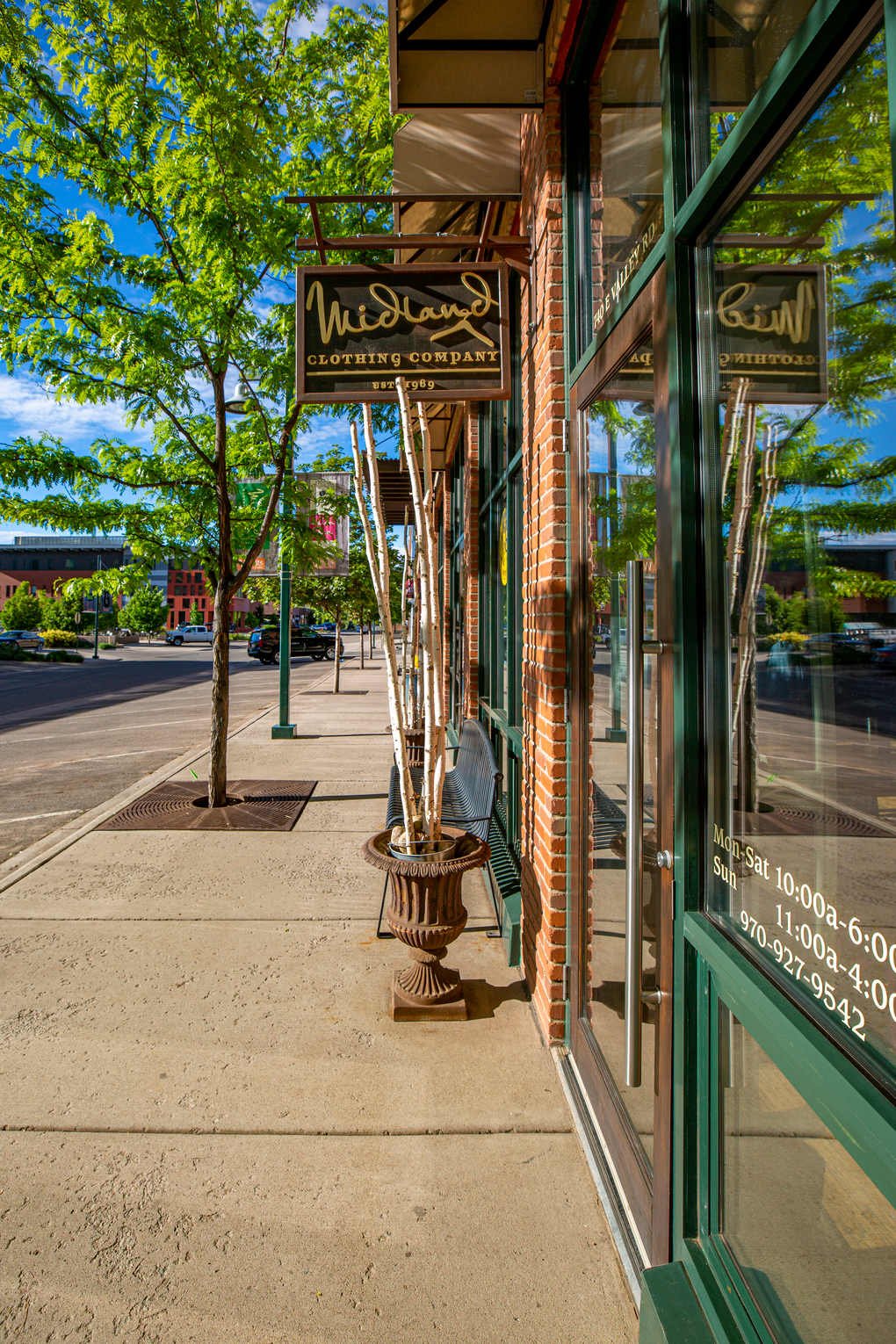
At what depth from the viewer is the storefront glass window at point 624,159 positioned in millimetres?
2496

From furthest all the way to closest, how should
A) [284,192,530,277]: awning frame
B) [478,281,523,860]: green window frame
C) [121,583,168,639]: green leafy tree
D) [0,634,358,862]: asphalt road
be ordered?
[121,583,168,639]: green leafy tree → [0,634,358,862]: asphalt road → [478,281,523,860]: green window frame → [284,192,530,277]: awning frame

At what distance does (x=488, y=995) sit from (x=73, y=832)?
4354 mm

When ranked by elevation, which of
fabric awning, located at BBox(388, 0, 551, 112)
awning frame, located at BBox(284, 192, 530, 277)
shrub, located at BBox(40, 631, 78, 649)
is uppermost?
fabric awning, located at BBox(388, 0, 551, 112)

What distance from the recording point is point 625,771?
2.70m

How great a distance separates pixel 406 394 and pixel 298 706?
1443 centimetres

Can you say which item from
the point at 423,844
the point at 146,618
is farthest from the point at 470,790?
the point at 146,618

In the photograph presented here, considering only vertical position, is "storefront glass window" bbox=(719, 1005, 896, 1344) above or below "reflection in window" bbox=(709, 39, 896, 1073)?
below

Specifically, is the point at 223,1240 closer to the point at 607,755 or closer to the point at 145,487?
the point at 607,755

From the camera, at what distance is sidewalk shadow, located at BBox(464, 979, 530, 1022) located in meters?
3.80

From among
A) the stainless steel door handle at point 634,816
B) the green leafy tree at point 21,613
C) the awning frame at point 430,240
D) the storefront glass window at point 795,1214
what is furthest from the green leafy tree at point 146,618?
the storefront glass window at point 795,1214

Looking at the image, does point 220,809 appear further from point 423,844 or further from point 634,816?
point 634,816

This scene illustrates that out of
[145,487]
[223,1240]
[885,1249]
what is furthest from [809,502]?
[145,487]

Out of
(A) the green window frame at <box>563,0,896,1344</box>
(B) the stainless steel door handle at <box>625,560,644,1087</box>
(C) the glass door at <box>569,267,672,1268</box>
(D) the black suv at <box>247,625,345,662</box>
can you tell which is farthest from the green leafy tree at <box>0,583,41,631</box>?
(B) the stainless steel door handle at <box>625,560,644,1087</box>

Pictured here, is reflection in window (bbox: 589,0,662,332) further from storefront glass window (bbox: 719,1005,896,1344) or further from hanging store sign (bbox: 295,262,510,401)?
storefront glass window (bbox: 719,1005,896,1344)
